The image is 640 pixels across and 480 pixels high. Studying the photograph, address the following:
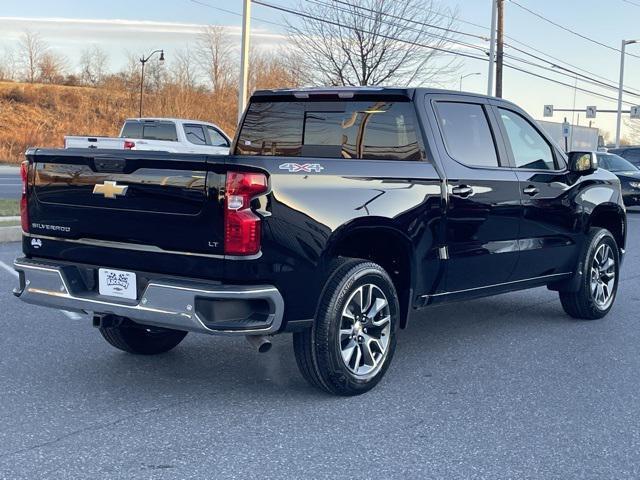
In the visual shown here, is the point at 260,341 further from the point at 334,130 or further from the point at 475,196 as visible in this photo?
the point at 475,196

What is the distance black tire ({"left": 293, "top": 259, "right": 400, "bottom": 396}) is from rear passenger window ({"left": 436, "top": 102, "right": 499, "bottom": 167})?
48.9 inches

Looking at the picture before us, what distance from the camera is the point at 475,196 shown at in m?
5.80

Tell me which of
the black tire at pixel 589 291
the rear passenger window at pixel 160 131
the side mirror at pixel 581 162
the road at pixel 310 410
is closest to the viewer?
the road at pixel 310 410

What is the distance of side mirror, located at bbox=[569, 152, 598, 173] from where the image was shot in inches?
267

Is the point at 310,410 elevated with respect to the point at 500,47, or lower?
lower

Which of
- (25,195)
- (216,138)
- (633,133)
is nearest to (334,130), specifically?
(25,195)

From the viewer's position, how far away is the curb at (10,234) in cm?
1161

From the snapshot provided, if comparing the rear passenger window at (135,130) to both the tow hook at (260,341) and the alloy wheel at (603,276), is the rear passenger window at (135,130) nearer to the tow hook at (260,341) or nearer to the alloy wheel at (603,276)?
the alloy wheel at (603,276)

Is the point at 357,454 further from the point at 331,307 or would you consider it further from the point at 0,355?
the point at 0,355

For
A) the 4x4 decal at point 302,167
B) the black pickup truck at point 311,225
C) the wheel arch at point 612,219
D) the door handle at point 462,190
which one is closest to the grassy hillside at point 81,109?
the wheel arch at point 612,219

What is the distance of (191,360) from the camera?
5719mm

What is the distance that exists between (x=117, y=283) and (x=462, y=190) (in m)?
2.42

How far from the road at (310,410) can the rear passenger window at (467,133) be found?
4.71 feet

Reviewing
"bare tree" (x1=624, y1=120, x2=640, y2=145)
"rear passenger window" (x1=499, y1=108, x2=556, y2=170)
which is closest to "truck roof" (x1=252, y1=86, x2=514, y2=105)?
"rear passenger window" (x1=499, y1=108, x2=556, y2=170)
